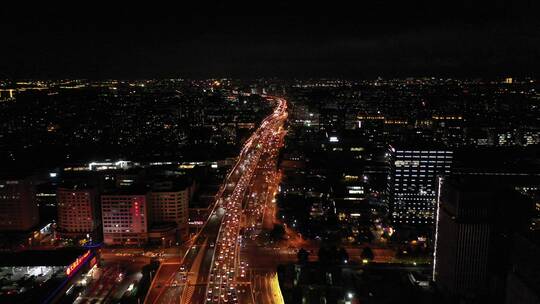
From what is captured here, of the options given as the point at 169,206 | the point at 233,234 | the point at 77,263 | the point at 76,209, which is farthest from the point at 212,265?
the point at 76,209

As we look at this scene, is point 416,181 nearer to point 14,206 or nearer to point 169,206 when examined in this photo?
point 169,206

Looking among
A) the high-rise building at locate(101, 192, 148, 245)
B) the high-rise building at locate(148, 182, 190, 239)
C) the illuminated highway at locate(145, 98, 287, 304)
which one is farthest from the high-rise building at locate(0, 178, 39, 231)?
the illuminated highway at locate(145, 98, 287, 304)

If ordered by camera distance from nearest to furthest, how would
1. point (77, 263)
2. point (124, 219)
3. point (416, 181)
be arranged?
point (77, 263), point (124, 219), point (416, 181)

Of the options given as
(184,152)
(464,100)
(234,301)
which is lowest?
(234,301)

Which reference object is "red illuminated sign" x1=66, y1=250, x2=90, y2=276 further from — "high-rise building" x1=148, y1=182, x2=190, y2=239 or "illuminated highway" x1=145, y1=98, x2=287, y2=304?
"high-rise building" x1=148, y1=182, x2=190, y2=239

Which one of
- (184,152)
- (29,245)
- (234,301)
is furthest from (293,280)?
(184,152)

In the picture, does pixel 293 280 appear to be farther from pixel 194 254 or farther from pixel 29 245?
pixel 29 245
